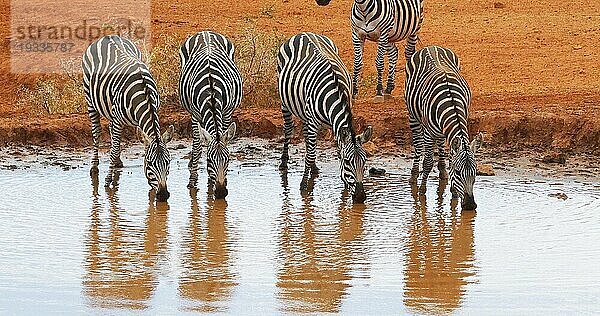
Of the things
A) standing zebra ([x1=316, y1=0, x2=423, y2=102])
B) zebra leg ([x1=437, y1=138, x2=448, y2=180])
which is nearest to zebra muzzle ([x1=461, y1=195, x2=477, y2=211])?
zebra leg ([x1=437, y1=138, x2=448, y2=180])

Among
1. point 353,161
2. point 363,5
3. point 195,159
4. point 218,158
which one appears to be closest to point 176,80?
point 363,5

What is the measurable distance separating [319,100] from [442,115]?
4.33 ft

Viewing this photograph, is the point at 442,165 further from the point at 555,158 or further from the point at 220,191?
the point at 220,191

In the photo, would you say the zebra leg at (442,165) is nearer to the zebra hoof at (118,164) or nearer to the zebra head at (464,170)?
the zebra head at (464,170)

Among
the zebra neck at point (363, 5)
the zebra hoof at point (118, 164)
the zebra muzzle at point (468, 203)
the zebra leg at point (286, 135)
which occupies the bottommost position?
the zebra muzzle at point (468, 203)

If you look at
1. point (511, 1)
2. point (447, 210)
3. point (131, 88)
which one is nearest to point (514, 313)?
point (447, 210)

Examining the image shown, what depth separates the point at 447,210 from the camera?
11.1 metres

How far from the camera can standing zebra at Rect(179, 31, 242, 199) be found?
11406mm

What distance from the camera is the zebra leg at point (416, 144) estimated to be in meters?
12.7

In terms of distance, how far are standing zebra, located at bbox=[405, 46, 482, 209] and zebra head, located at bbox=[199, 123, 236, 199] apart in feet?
7.01

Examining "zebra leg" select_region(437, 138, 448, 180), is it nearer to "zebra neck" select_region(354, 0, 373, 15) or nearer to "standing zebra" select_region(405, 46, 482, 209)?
"standing zebra" select_region(405, 46, 482, 209)

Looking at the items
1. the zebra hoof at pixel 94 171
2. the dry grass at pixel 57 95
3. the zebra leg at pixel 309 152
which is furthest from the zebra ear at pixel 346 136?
the dry grass at pixel 57 95

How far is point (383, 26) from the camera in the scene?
16.8 meters

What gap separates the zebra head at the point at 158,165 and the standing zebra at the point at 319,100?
1.69 metres
